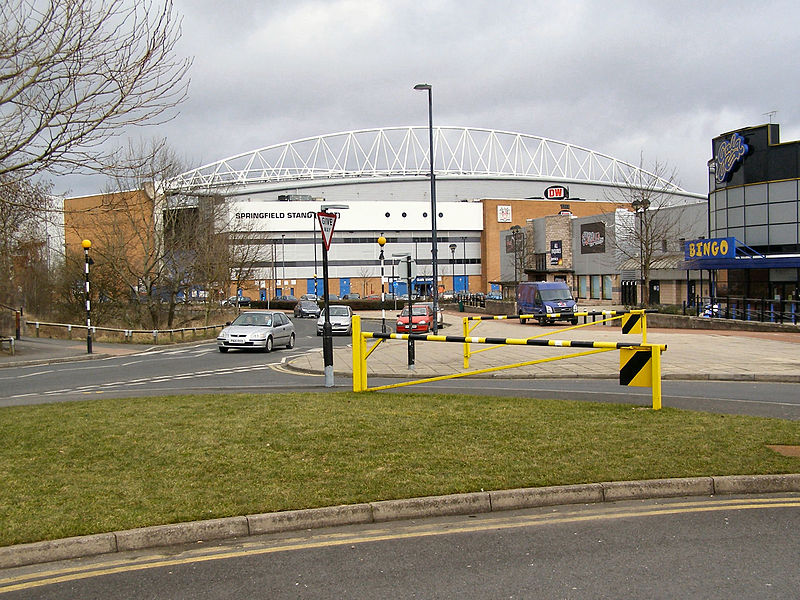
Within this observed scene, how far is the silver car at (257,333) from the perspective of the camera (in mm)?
26719

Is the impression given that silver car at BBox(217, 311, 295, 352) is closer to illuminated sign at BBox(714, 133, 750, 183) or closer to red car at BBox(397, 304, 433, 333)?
red car at BBox(397, 304, 433, 333)

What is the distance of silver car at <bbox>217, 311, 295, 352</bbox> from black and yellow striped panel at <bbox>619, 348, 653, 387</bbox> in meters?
18.3

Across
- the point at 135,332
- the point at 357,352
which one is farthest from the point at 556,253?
the point at 357,352

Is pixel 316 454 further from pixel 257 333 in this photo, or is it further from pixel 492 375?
pixel 257 333

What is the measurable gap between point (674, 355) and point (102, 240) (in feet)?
100

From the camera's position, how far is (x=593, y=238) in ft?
235

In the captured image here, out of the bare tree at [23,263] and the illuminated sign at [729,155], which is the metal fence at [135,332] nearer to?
the bare tree at [23,263]

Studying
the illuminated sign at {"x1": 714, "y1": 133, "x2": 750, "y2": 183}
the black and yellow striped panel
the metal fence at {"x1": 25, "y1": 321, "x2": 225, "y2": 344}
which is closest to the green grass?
the black and yellow striped panel

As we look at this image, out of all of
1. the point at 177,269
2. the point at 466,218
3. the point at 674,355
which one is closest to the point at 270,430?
the point at 674,355

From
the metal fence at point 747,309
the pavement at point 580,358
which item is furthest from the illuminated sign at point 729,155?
the pavement at point 580,358

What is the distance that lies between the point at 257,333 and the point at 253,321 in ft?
5.26

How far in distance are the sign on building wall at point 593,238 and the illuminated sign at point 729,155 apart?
28.9 meters

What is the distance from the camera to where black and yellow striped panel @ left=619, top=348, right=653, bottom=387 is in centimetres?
1031

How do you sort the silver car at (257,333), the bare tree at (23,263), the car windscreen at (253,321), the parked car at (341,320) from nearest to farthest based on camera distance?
the silver car at (257,333) < the car windscreen at (253,321) < the bare tree at (23,263) < the parked car at (341,320)
